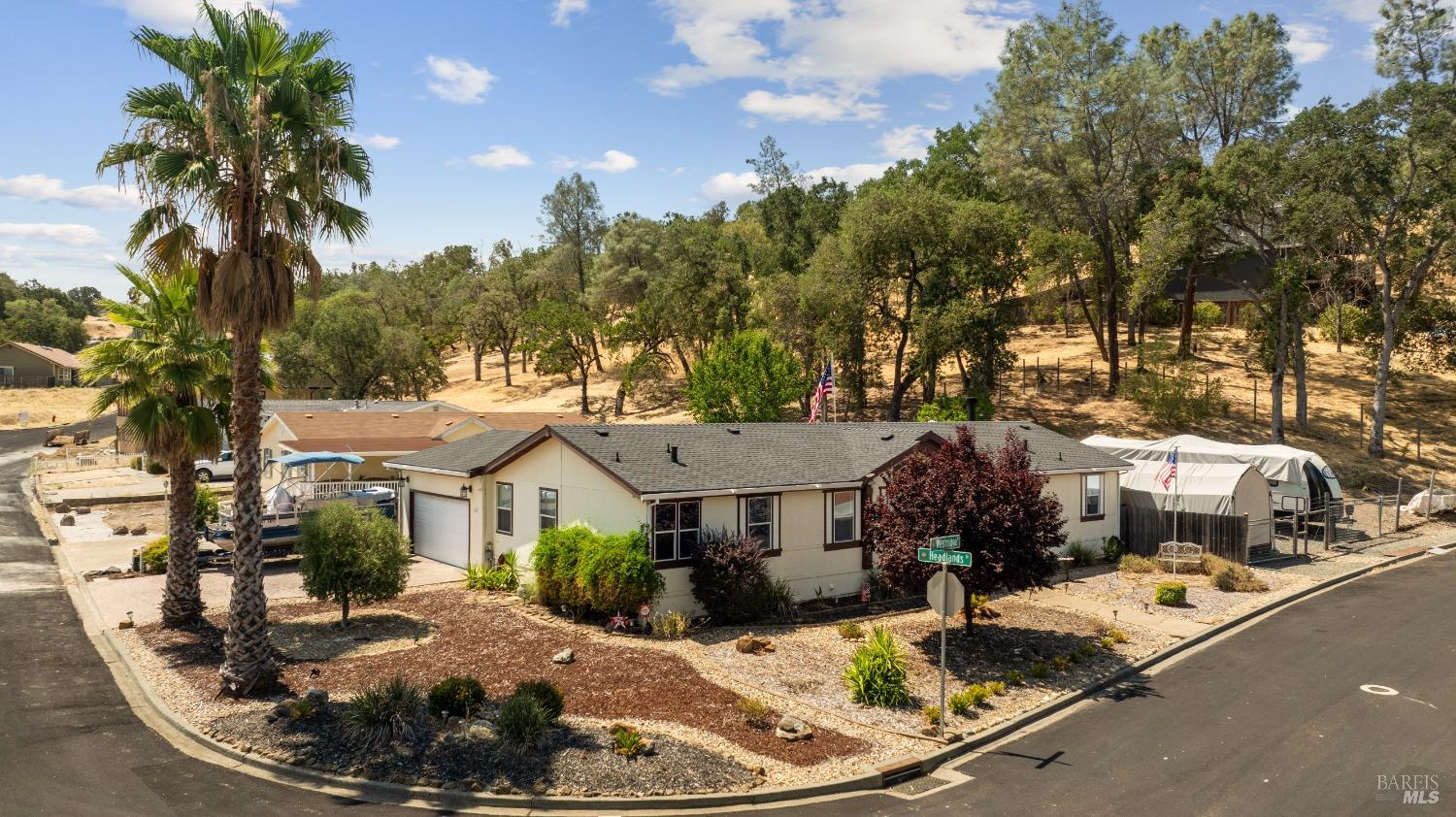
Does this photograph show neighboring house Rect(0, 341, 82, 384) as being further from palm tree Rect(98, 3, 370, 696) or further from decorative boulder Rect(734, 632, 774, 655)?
decorative boulder Rect(734, 632, 774, 655)

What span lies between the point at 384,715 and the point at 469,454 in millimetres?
14788

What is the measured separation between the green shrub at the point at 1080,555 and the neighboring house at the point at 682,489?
0.47 m

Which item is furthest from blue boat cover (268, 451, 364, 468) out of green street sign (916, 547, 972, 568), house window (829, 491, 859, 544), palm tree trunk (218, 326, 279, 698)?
green street sign (916, 547, 972, 568)

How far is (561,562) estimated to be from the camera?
20.2 meters

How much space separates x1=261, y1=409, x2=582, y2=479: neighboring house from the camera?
38.2 metres

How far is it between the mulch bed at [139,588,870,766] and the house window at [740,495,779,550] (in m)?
4.50

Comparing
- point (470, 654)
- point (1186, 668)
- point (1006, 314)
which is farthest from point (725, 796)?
point (1006, 314)

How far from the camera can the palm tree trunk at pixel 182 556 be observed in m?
18.4

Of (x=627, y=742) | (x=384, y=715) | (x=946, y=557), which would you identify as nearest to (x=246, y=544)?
(x=384, y=715)

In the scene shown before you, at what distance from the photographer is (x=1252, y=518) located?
28.7 metres

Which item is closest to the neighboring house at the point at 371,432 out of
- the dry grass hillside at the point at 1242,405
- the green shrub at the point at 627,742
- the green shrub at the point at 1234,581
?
the dry grass hillside at the point at 1242,405

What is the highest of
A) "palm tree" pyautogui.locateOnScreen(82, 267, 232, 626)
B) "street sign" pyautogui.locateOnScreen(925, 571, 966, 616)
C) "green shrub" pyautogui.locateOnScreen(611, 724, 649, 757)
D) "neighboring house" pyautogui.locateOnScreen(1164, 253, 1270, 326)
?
"neighboring house" pyautogui.locateOnScreen(1164, 253, 1270, 326)

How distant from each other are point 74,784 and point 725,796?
8.50m

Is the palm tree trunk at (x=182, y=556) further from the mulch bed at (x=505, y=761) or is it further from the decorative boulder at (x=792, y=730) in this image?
the decorative boulder at (x=792, y=730)
